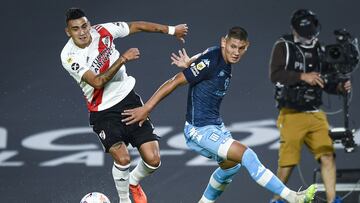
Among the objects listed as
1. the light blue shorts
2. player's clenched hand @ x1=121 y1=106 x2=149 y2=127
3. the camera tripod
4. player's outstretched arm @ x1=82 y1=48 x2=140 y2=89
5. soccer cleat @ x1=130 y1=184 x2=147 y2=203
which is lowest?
soccer cleat @ x1=130 y1=184 x2=147 y2=203

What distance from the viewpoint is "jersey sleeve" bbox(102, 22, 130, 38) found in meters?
10.8

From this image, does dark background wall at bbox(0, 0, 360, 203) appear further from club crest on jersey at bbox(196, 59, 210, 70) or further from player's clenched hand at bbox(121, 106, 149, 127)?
club crest on jersey at bbox(196, 59, 210, 70)

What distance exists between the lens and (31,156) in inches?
484

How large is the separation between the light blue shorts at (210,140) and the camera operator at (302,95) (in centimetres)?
69

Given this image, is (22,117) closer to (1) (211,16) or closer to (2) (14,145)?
(2) (14,145)

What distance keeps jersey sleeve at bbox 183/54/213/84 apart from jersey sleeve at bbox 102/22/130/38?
1.04 metres

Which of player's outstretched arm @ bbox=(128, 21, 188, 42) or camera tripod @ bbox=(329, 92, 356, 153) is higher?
player's outstretched arm @ bbox=(128, 21, 188, 42)

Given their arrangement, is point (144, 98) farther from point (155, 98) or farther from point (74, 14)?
point (155, 98)

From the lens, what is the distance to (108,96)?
34.8 ft

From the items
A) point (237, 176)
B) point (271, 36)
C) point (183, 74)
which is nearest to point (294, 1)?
point (271, 36)

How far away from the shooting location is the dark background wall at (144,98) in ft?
39.5

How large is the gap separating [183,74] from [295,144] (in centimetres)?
136

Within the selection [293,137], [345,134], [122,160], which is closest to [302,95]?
[293,137]

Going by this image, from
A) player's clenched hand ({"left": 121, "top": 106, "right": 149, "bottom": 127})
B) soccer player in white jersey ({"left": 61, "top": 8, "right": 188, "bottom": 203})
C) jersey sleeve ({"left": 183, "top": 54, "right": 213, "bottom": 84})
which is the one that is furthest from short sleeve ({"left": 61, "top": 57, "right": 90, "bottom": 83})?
jersey sleeve ({"left": 183, "top": 54, "right": 213, "bottom": 84})
